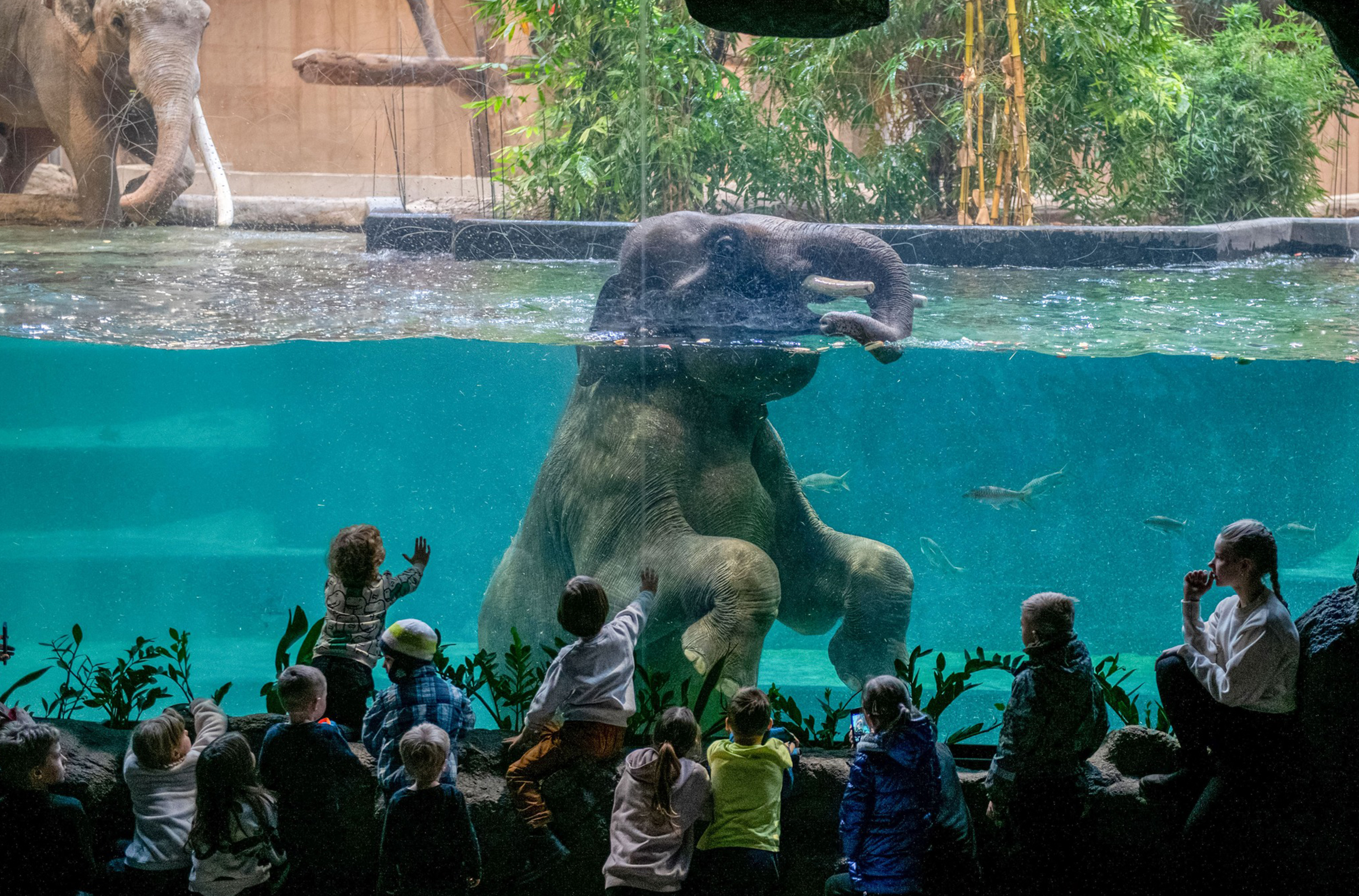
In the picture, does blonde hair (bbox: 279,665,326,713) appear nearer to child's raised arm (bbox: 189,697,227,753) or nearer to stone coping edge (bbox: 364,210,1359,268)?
child's raised arm (bbox: 189,697,227,753)

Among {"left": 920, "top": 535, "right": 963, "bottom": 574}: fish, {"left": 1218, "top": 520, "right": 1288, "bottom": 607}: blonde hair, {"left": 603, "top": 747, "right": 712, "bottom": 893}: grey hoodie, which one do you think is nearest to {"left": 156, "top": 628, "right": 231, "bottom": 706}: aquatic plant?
{"left": 603, "top": 747, "right": 712, "bottom": 893}: grey hoodie

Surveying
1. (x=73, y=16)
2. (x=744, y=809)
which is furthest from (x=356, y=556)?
(x=73, y=16)

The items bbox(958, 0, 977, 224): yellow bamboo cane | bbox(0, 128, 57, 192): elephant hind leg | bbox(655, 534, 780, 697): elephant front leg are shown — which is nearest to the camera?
bbox(655, 534, 780, 697): elephant front leg

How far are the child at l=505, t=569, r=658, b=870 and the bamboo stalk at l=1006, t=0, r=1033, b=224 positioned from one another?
122 inches

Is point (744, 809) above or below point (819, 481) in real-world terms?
below

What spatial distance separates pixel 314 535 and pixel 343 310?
16.3 m

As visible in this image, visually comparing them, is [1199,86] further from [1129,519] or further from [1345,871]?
[1129,519]

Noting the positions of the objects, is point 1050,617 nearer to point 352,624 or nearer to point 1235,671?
point 1235,671

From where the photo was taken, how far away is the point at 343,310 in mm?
6426

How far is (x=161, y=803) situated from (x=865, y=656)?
3280 mm

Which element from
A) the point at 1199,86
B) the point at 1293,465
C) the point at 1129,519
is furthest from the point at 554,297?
the point at 1293,465

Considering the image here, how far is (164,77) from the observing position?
568cm

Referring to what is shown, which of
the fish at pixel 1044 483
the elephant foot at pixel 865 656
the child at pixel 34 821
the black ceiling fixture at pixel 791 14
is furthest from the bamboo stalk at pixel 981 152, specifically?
the child at pixel 34 821

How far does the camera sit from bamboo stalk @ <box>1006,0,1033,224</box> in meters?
5.16
